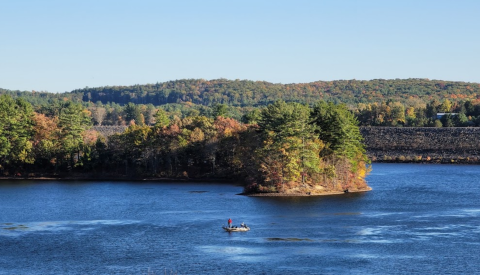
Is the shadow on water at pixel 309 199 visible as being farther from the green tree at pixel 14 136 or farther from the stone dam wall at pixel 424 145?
the stone dam wall at pixel 424 145

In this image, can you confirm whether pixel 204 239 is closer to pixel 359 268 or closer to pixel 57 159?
pixel 359 268

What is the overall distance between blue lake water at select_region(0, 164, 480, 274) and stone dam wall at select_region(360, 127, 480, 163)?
6403cm

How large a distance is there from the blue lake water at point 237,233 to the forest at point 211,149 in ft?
14.9

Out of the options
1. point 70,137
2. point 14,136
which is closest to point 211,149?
point 70,137

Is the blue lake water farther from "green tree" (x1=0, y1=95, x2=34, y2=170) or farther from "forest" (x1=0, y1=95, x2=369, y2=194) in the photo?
"green tree" (x1=0, y1=95, x2=34, y2=170)

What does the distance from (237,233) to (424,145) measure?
111 m

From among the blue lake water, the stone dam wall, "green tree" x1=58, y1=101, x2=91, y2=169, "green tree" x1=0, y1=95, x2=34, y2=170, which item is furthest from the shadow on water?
the stone dam wall

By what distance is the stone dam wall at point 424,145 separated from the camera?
508ft

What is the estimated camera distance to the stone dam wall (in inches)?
6097

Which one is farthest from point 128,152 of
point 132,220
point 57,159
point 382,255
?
point 382,255

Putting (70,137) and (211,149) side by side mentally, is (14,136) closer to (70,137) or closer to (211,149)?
(70,137)

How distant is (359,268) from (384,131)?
12674 centimetres

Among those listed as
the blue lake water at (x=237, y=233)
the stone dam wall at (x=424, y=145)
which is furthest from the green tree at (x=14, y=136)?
the stone dam wall at (x=424, y=145)

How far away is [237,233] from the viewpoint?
59.2 meters
